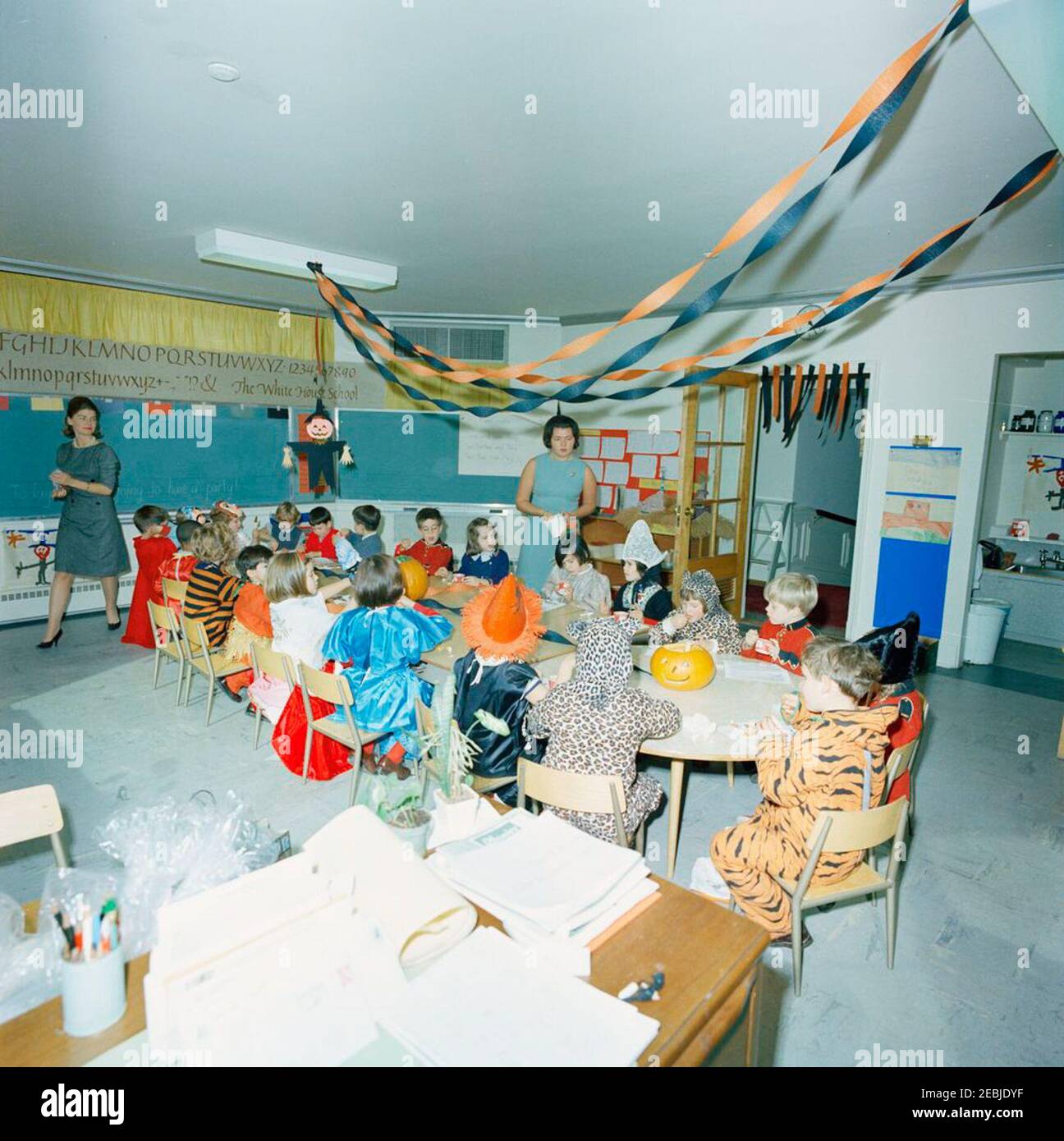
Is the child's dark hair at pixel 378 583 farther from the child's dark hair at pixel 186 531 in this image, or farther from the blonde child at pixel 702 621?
the child's dark hair at pixel 186 531

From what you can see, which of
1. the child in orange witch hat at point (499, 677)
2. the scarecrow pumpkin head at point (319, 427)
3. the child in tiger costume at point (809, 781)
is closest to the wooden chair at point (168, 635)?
A: the child in orange witch hat at point (499, 677)

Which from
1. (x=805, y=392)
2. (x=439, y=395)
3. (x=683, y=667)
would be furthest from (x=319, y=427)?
(x=683, y=667)

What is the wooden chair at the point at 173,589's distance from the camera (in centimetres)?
501

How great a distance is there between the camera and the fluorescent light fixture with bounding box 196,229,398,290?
4.93 metres

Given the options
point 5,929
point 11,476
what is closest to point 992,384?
point 5,929

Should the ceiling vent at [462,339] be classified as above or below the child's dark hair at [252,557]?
above

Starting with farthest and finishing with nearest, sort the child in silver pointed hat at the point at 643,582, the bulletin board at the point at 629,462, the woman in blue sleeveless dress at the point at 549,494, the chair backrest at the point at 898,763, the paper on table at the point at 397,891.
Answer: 1. the bulletin board at the point at 629,462
2. the woman in blue sleeveless dress at the point at 549,494
3. the child in silver pointed hat at the point at 643,582
4. the chair backrest at the point at 898,763
5. the paper on table at the point at 397,891

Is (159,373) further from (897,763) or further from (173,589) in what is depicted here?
(897,763)

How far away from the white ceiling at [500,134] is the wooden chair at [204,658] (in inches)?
95.2

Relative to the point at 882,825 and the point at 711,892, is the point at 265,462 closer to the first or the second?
the point at 711,892

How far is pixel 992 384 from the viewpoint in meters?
5.70

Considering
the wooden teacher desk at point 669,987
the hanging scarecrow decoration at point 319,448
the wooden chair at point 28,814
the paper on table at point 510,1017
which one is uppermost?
the hanging scarecrow decoration at point 319,448

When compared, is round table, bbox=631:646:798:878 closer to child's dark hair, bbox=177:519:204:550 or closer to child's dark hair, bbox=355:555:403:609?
child's dark hair, bbox=355:555:403:609
